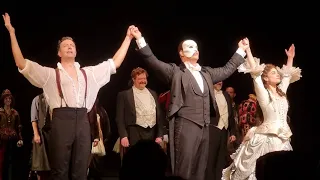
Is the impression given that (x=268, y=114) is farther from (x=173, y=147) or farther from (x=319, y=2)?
(x=319, y=2)

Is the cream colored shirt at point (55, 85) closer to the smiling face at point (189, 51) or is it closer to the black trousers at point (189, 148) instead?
the black trousers at point (189, 148)

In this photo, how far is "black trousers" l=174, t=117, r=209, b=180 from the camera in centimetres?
434

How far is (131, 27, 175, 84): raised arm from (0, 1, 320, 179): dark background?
2900 mm

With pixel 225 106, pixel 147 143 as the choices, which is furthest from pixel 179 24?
pixel 147 143

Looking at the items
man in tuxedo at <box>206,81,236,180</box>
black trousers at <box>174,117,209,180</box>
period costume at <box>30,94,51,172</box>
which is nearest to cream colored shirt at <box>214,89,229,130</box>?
man in tuxedo at <box>206,81,236,180</box>

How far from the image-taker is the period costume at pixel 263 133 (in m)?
4.96

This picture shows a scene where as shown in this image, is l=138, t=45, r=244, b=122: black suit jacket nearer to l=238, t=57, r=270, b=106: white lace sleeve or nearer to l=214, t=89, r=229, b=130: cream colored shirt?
l=238, t=57, r=270, b=106: white lace sleeve

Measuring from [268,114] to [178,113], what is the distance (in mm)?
1025

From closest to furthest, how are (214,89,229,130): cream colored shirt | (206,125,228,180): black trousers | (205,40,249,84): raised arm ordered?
1. (205,40,249,84): raised arm
2. (206,125,228,180): black trousers
3. (214,89,229,130): cream colored shirt

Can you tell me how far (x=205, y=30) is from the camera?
759cm

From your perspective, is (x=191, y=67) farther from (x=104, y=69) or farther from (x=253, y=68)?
(x=104, y=69)

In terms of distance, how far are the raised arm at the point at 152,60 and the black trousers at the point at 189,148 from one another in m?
0.38

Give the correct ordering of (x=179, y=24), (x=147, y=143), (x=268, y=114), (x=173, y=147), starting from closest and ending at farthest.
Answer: (x=147, y=143) → (x=173, y=147) → (x=268, y=114) → (x=179, y=24)

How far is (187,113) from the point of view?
4.39 metres
